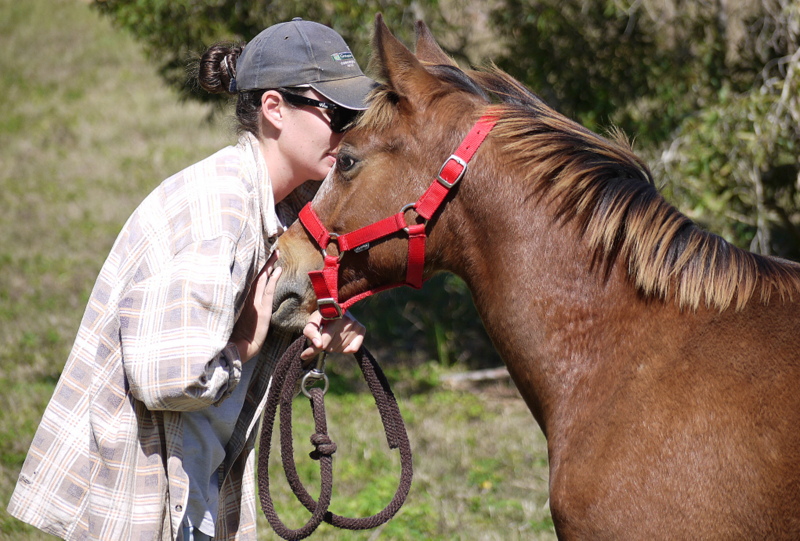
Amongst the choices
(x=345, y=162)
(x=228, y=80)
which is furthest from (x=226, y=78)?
(x=345, y=162)

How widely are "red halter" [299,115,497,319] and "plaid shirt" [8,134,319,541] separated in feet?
0.63

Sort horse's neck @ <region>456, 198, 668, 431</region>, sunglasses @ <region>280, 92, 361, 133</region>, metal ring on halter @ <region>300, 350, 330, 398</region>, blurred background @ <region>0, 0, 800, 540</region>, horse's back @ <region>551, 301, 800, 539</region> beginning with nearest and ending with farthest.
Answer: horse's back @ <region>551, 301, 800, 539</region>
horse's neck @ <region>456, 198, 668, 431</region>
sunglasses @ <region>280, 92, 361, 133</region>
metal ring on halter @ <region>300, 350, 330, 398</region>
blurred background @ <region>0, 0, 800, 540</region>

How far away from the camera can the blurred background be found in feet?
13.8

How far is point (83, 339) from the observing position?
2.12 metres

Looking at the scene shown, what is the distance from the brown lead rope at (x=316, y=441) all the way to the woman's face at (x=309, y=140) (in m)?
0.54

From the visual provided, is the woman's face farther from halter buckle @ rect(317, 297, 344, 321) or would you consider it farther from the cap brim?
halter buckle @ rect(317, 297, 344, 321)

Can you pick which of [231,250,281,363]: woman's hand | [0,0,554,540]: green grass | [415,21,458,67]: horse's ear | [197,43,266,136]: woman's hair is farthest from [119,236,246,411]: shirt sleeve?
[415,21,458,67]: horse's ear

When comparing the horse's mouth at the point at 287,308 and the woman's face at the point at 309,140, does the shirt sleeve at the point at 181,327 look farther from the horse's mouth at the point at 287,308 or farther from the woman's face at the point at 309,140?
the woman's face at the point at 309,140

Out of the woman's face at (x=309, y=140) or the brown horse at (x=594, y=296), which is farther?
the woman's face at (x=309, y=140)

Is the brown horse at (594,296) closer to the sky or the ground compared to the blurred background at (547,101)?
closer to the sky

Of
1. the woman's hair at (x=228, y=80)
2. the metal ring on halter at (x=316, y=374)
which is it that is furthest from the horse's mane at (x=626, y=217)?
the metal ring on halter at (x=316, y=374)

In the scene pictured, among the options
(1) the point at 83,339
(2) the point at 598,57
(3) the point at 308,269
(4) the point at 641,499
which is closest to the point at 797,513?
(4) the point at 641,499

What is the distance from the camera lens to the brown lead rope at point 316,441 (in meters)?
2.25

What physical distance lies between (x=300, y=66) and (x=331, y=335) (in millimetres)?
828
